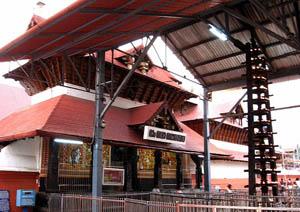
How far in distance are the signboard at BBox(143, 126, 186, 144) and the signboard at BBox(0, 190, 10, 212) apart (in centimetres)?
620

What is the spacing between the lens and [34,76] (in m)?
16.7

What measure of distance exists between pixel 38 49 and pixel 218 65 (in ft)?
33.2

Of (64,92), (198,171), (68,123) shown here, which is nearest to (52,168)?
(68,123)

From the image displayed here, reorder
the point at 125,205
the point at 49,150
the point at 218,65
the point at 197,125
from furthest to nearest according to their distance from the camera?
1. the point at 197,125
2. the point at 218,65
3. the point at 49,150
4. the point at 125,205

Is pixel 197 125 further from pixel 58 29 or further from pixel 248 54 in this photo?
pixel 58 29

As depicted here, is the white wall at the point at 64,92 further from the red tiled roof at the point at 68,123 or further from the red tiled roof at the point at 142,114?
the red tiled roof at the point at 142,114

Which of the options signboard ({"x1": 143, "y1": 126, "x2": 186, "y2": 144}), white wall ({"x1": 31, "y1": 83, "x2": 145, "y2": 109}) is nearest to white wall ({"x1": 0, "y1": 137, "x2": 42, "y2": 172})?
white wall ({"x1": 31, "y1": 83, "x2": 145, "y2": 109})

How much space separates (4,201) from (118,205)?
5.49 m

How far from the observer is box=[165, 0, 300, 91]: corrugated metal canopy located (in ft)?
48.4

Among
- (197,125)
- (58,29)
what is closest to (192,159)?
(197,125)

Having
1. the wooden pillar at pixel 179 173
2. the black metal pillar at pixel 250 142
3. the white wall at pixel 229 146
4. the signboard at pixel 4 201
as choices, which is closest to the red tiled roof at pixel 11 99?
the signboard at pixel 4 201

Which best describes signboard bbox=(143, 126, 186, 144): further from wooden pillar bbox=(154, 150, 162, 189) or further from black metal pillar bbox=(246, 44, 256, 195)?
black metal pillar bbox=(246, 44, 256, 195)

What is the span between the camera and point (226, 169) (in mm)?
27812

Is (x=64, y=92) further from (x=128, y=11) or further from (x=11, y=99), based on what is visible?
(x=11, y=99)
